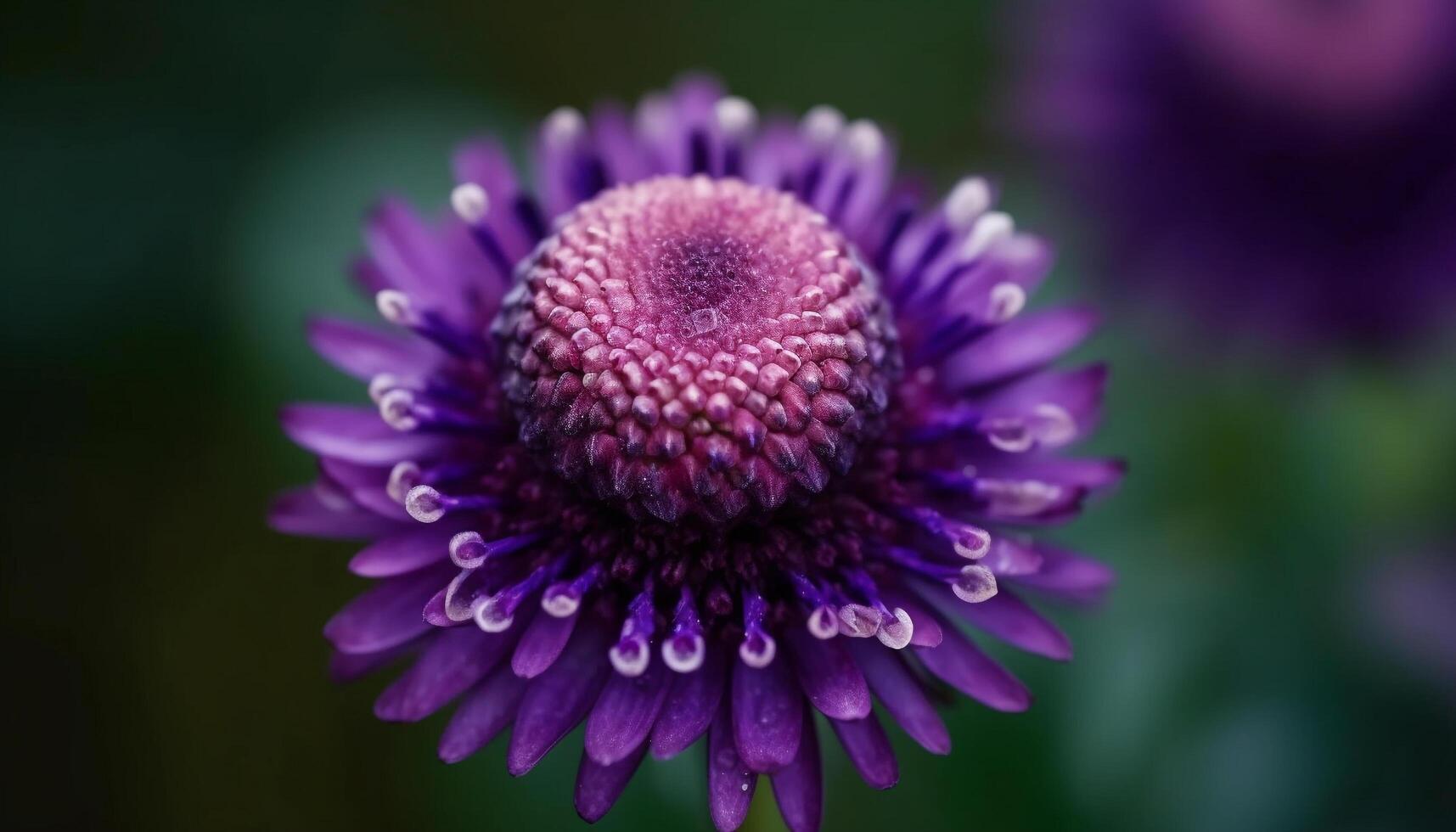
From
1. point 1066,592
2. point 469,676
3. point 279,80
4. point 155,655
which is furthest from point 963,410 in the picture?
point 279,80

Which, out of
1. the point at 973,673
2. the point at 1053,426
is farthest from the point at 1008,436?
the point at 973,673

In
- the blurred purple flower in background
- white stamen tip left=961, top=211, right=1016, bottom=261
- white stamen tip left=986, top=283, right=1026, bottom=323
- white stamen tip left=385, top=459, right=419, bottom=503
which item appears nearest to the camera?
white stamen tip left=385, top=459, right=419, bottom=503

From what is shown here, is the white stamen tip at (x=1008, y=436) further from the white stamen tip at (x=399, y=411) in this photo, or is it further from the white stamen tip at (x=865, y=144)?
the white stamen tip at (x=399, y=411)

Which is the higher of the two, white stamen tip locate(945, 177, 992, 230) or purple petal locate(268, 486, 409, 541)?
white stamen tip locate(945, 177, 992, 230)

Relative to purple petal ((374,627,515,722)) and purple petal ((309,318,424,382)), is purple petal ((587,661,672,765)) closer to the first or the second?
purple petal ((374,627,515,722))

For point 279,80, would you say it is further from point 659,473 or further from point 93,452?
point 659,473

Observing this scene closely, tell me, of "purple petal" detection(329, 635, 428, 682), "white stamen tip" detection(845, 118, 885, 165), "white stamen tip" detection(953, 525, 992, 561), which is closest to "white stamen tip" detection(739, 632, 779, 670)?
"white stamen tip" detection(953, 525, 992, 561)

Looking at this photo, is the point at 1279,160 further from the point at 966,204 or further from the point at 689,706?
the point at 689,706
